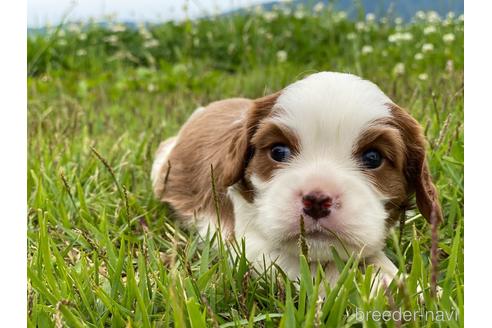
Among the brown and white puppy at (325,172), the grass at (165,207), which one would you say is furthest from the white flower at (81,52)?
the brown and white puppy at (325,172)

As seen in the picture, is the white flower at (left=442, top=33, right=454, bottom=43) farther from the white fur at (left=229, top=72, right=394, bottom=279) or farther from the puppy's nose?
the puppy's nose

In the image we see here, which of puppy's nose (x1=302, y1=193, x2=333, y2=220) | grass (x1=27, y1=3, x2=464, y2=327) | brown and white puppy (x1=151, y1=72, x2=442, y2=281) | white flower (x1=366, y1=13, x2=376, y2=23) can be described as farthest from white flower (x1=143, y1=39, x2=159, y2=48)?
puppy's nose (x1=302, y1=193, x2=333, y2=220)

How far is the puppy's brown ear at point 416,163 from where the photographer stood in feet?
8.39

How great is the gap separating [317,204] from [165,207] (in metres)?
1.71

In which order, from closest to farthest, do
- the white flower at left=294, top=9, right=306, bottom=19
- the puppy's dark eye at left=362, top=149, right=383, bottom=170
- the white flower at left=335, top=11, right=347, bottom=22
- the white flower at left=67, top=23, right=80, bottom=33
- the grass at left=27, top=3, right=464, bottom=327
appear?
1. the grass at left=27, top=3, right=464, bottom=327
2. the puppy's dark eye at left=362, top=149, right=383, bottom=170
3. the white flower at left=335, top=11, right=347, bottom=22
4. the white flower at left=67, top=23, right=80, bottom=33
5. the white flower at left=294, top=9, right=306, bottom=19

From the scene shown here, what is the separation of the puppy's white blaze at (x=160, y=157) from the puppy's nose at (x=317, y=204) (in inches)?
78.3

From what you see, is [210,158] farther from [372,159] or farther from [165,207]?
[372,159]

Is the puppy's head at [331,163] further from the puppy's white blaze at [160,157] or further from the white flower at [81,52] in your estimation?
the white flower at [81,52]

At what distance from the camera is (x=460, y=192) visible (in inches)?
133

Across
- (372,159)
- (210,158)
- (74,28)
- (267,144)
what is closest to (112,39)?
(74,28)

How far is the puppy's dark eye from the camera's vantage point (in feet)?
7.85

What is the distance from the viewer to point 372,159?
7.92 ft

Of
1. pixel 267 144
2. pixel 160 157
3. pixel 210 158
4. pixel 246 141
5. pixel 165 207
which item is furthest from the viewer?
pixel 160 157

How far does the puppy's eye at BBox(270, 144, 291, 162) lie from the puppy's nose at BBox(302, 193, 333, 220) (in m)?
0.26
